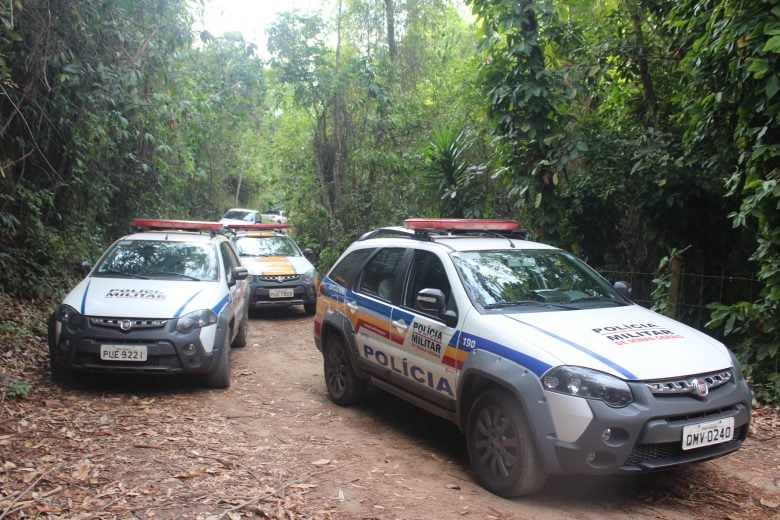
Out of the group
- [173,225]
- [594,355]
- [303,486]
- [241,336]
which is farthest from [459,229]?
[241,336]

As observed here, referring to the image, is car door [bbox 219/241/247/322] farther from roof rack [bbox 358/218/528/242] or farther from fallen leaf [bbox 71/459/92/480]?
fallen leaf [bbox 71/459/92/480]

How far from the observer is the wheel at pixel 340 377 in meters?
6.17

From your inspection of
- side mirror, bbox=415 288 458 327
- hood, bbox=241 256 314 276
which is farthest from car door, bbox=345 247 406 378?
hood, bbox=241 256 314 276

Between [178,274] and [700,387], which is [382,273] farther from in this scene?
[700,387]

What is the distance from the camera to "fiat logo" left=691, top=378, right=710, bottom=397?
381cm

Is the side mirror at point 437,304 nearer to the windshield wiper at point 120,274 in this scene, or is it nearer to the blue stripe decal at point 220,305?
the blue stripe decal at point 220,305

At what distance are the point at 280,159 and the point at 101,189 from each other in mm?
7027

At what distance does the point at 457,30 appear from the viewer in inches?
811

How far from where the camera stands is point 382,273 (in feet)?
19.4

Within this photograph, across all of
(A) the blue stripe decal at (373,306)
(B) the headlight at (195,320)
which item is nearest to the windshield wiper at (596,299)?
(A) the blue stripe decal at (373,306)

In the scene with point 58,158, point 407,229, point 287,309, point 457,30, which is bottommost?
point 287,309

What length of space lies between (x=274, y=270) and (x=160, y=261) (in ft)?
13.5

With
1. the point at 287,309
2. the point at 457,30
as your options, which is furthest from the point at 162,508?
the point at 457,30

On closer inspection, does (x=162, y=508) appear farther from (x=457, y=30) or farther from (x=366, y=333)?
(x=457, y=30)
